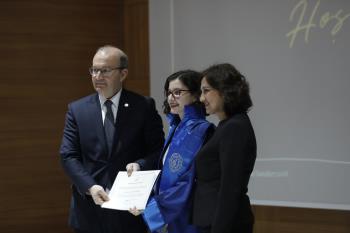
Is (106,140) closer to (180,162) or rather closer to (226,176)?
(180,162)

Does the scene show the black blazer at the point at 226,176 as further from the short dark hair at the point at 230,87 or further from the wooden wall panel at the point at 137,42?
the wooden wall panel at the point at 137,42

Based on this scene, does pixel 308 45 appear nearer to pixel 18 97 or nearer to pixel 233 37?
pixel 233 37

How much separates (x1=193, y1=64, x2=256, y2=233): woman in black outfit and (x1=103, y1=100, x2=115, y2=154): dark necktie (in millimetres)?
640

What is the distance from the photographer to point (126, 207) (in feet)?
8.79

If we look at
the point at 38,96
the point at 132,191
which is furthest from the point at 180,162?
the point at 38,96

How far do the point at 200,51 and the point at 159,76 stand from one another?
46 cm

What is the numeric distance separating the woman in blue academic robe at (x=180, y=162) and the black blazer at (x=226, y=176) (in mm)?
115

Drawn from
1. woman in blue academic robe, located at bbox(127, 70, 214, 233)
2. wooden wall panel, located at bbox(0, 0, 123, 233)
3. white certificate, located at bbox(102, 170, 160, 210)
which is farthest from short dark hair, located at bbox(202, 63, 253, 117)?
wooden wall panel, located at bbox(0, 0, 123, 233)

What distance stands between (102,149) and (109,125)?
134 mm

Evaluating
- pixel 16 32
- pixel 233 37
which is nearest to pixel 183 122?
pixel 233 37

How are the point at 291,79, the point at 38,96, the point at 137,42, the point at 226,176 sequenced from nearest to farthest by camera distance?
the point at 226,176 → the point at 291,79 → the point at 38,96 → the point at 137,42

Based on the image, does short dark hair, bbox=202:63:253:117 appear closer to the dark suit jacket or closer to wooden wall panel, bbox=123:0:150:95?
the dark suit jacket

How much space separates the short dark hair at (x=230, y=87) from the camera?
95.3 inches

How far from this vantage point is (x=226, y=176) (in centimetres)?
230
